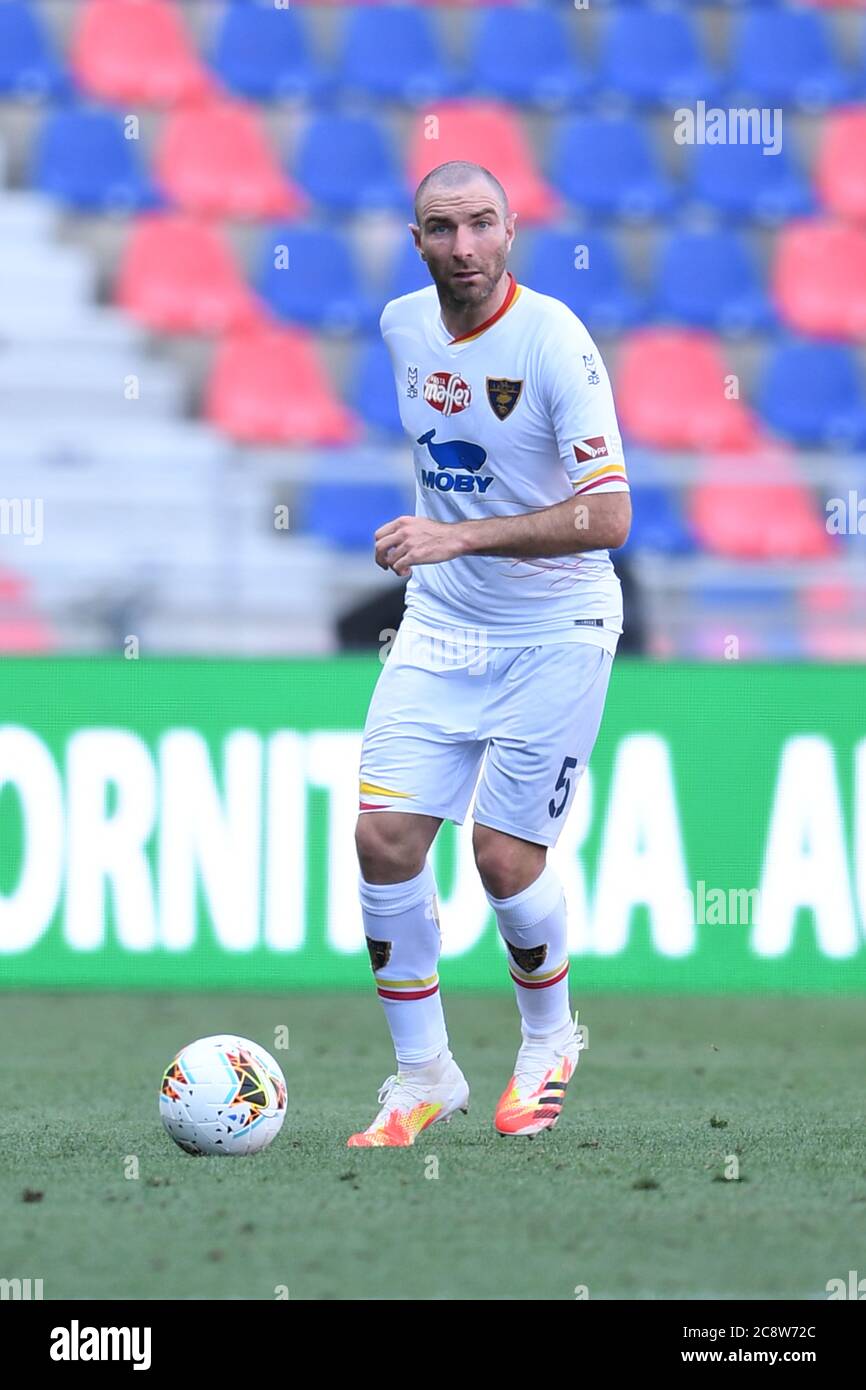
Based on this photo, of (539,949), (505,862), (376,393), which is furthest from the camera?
(376,393)

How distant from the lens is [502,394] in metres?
4.93

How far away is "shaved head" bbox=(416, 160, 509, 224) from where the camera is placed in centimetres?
480

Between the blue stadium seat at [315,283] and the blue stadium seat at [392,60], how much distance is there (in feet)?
3.89

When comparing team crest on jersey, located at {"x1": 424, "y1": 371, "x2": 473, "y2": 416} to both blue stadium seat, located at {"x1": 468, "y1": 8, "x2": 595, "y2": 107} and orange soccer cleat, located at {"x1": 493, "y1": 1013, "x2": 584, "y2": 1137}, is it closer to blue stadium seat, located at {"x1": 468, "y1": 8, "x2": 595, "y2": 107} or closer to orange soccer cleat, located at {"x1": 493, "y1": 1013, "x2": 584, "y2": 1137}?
orange soccer cleat, located at {"x1": 493, "y1": 1013, "x2": 584, "y2": 1137}

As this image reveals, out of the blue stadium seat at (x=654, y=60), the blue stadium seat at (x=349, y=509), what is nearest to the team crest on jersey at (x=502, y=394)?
the blue stadium seat at (x=349, y=509)

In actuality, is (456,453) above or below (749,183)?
below

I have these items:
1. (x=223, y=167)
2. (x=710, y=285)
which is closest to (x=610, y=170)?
(x=710, y=285)

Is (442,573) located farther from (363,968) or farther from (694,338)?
(694,338)

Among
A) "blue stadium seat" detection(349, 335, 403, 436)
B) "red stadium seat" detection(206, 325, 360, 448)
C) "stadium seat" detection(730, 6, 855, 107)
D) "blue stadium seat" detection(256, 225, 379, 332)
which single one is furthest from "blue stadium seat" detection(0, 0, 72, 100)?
"stadium seat" detection(730, 6, 855, 107)

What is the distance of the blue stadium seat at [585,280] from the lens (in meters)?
12.2

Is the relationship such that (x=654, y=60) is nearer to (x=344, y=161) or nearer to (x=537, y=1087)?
(x=344, y=161)

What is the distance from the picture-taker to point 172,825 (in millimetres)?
8266

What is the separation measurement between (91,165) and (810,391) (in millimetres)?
4299
